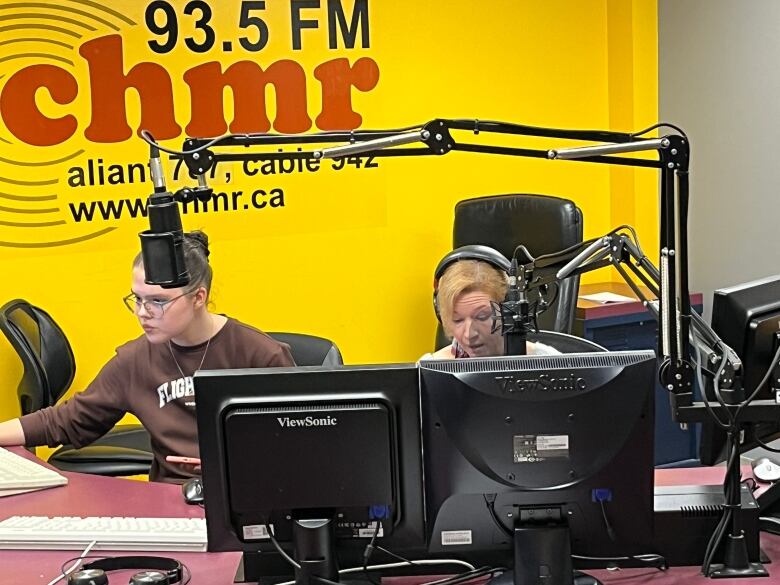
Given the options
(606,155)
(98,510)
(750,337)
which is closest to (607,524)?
(750,337)

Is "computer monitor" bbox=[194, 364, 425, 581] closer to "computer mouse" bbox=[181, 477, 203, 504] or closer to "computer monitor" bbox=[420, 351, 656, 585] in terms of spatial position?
"computer monitor" bbox=[420, 351, 656, 585]

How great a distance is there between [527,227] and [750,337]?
2244 millimetres

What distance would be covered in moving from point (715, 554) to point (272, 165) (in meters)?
2.82

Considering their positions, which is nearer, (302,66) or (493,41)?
(302,66)

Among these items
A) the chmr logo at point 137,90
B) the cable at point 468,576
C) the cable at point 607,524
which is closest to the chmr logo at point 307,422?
the cable at point 468,576

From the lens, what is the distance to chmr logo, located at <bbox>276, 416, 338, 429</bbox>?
1785 millimetres

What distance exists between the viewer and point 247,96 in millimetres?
4281

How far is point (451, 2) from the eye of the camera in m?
4.54

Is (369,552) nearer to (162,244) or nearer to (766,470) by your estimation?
(162,244)

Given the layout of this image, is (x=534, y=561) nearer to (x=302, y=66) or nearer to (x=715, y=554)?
(x=715, y=554)

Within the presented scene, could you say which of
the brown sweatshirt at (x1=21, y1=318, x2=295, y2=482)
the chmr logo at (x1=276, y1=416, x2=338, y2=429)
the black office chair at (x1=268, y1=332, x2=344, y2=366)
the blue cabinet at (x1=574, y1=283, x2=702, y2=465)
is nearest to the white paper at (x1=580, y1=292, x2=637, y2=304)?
the blue cabinet at (x1=574, y1=283, x2=702, y2=465)

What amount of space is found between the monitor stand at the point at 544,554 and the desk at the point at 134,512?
0.13m

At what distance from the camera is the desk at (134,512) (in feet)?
6.41

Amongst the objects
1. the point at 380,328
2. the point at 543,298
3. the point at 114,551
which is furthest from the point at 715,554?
the point at 380,328
